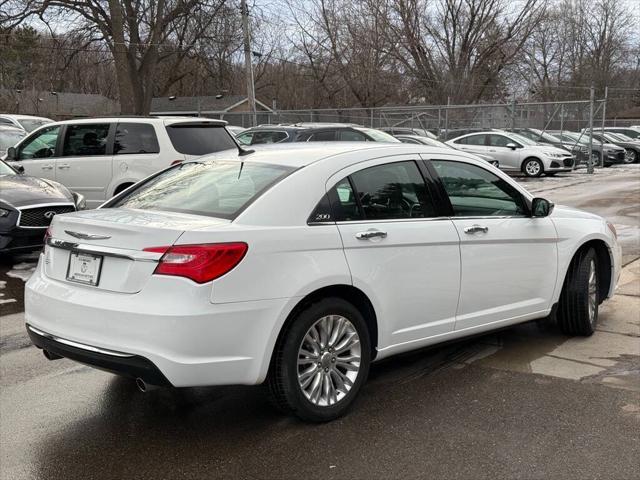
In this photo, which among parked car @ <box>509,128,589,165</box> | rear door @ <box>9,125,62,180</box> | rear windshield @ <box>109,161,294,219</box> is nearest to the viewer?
rear windshield @ <box>109,161,294,219</box>

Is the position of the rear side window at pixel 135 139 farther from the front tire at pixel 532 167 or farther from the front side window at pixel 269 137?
the front tire at pixel 532 167

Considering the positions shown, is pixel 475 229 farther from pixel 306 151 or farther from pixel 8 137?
pixel 8 137

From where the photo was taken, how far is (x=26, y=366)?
479cm

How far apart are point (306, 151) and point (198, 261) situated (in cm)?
127

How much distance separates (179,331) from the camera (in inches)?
127

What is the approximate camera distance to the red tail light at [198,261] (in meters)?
3.27

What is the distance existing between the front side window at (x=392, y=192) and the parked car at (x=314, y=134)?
31.9 feet

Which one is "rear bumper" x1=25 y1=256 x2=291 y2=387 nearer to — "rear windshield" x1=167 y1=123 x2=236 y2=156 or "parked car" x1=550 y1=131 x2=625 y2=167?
"rear windshield" x1=167 y1=123 x2=236 y2=156

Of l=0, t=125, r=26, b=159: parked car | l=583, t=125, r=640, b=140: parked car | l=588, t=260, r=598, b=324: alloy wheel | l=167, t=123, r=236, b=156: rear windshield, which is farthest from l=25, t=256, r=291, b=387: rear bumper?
l=583, t=125, r=640, b=140: parked car

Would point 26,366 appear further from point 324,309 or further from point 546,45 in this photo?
point 546,45

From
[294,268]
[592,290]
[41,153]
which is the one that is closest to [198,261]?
[294,268]

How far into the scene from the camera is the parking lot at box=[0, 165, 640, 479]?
328 centimetres

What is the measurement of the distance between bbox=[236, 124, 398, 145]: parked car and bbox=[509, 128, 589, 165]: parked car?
13785 mm

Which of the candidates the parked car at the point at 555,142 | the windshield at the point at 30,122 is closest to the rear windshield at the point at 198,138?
the windshield at the point at 30,122
